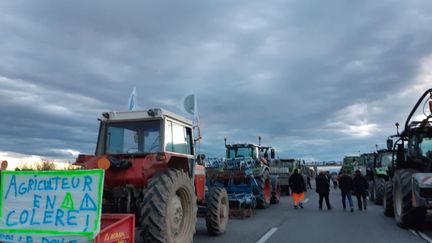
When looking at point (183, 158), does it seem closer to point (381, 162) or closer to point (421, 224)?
point (421, 224)

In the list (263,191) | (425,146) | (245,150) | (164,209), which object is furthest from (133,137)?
(245,150)

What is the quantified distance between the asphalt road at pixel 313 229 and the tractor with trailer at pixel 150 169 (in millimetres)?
2090

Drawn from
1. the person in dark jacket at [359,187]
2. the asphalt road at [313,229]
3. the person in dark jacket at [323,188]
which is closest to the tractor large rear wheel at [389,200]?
the asphalt road at [313,229]

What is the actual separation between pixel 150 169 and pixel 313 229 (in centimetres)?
578

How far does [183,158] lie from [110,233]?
11.4ft

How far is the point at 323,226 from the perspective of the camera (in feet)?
42.7

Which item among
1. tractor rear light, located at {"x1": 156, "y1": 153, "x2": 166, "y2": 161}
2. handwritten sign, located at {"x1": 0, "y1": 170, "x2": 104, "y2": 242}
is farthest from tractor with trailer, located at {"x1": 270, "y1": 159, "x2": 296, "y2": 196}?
handwritten sign, located at {"x1": 0, "y1": 170, "x2": 104, "y2": 242}

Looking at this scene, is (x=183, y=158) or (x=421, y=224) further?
(x=421, y=224)

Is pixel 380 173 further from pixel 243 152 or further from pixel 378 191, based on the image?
pixel 243 152

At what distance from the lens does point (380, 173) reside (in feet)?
66.6

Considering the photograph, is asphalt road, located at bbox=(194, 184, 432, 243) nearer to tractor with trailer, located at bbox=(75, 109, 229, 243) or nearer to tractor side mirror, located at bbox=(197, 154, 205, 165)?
tractor side mirror, located at bbox=(197, 154, 205, 165)

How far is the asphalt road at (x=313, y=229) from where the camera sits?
422 inches

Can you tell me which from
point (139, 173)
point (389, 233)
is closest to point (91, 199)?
point (139, 173)

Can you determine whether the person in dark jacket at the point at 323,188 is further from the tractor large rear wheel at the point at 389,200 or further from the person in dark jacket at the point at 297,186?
the tractor large rear wheel at the point at 389,200
